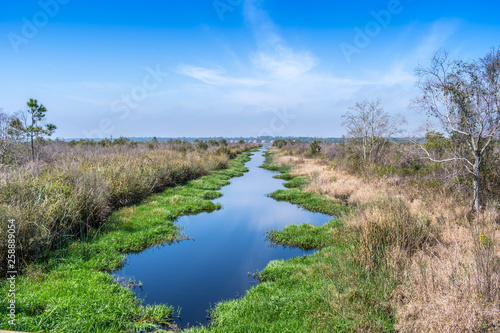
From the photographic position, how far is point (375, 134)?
65.9 feet

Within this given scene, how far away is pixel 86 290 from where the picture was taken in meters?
5.12

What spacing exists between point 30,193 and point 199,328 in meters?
5.96

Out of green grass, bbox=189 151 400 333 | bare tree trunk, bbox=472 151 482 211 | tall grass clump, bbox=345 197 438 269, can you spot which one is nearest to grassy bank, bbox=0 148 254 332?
green grass, bbox=189 151 400 333

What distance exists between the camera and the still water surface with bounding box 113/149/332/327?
19.3 ft

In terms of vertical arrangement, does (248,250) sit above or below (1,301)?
below

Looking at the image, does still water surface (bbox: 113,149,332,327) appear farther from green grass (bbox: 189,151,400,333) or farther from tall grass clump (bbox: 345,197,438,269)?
tall grass clump (bbox: 345,197,438,269)

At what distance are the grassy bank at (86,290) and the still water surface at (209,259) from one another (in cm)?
48

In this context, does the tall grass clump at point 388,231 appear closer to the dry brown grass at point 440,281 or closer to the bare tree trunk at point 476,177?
the dry brown grass at point 440,281

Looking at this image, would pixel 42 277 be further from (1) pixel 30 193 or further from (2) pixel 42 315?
(1) pixel 30 193

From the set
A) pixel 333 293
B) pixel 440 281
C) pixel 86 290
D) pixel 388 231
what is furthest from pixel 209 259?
pixel 440 281

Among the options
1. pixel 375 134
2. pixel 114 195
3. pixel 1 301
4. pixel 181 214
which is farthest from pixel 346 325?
pixel 375 134

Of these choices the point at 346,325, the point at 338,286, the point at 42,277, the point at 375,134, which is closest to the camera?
the point at 346,325

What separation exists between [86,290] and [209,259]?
3545mm

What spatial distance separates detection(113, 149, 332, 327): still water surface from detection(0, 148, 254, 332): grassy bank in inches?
18.9
